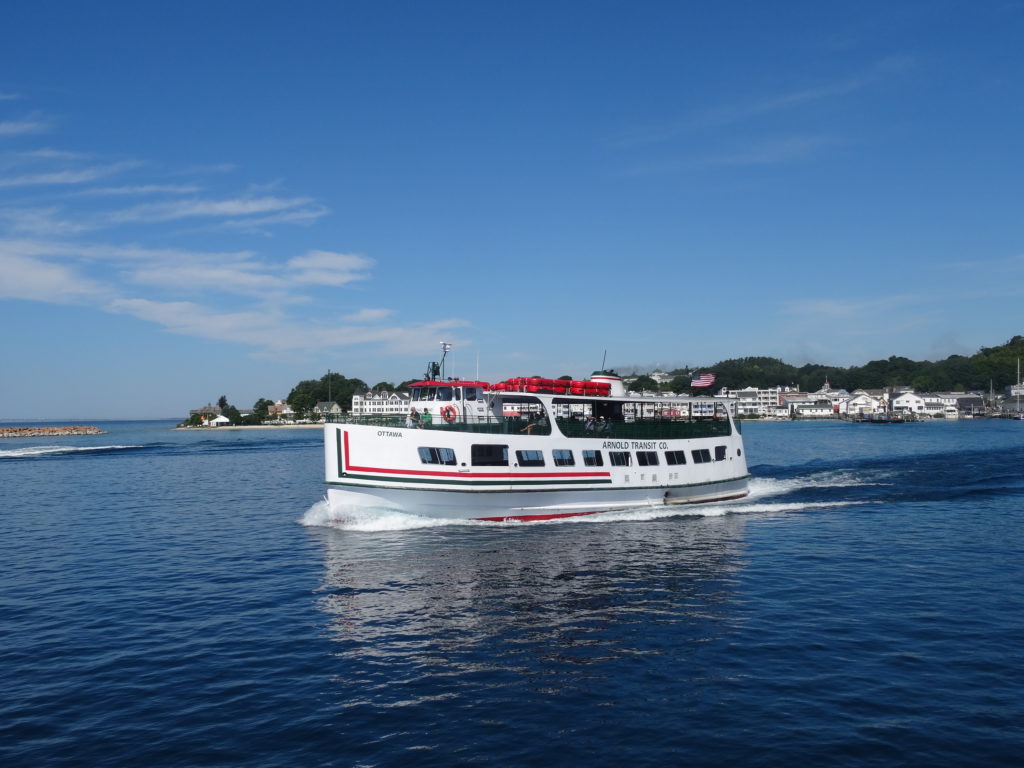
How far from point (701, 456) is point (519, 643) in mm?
26513

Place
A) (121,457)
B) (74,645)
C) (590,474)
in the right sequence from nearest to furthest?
(74,645), (590,474), (121,457)

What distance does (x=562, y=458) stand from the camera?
3494cm

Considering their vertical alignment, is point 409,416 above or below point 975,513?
above

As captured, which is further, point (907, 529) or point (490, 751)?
point (907, 529)

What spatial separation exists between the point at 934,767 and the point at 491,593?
13021 millimetres

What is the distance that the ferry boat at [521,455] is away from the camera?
31438 mm

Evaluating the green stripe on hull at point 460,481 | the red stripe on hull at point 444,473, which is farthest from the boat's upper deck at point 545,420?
the green stripe on hull at point 460,481

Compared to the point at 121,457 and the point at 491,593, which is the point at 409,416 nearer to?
the point at 491,593

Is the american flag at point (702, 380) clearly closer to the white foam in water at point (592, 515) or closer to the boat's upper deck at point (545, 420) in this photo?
the boat's upper deck at point (545, 420)

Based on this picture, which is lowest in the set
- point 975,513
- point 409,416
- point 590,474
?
point 975,513

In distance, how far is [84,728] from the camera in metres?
13.0

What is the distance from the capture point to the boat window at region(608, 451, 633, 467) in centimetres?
3669

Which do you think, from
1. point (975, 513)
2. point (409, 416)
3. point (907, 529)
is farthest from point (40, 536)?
point (975, 513)

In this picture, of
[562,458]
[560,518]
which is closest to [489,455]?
[562,458]
